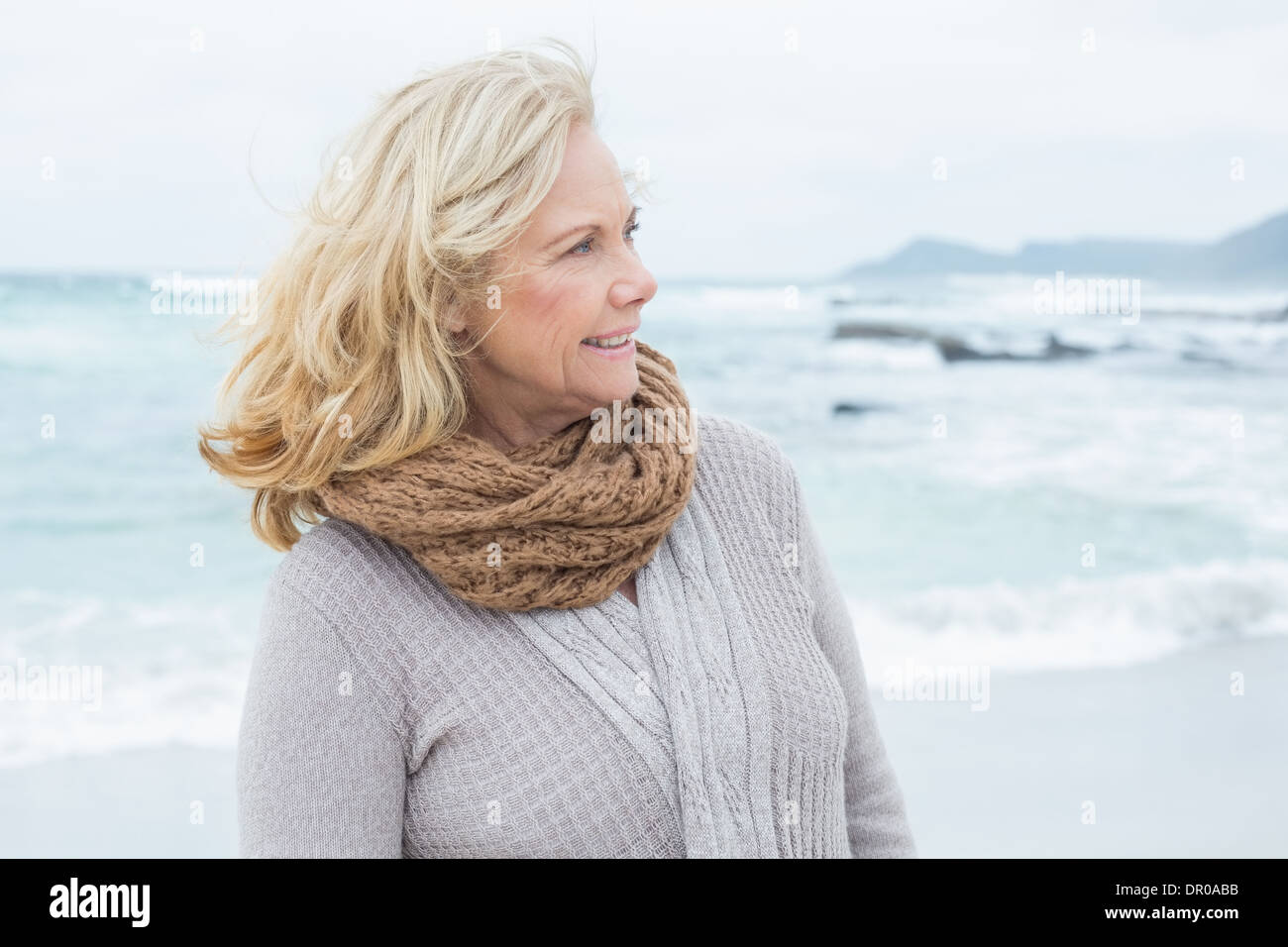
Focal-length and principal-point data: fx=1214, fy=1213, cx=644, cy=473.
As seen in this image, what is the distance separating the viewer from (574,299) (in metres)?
1.45

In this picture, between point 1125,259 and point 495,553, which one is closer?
point 495,553

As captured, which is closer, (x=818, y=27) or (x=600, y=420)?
(x=600, y=420)

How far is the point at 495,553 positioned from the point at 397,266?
36cm

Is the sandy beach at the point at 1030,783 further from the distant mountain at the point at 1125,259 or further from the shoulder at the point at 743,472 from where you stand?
the distant mountain at the point at 1125,259

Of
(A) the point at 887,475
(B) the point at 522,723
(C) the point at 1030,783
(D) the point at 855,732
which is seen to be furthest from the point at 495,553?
(A) the point at 887,475

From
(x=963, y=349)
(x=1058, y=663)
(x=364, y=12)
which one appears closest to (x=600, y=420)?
(x=1058, y=663)

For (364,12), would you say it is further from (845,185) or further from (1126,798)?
(1126,798)

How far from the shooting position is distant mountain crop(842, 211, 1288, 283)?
11.2m

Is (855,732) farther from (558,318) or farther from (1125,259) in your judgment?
(1125,259)

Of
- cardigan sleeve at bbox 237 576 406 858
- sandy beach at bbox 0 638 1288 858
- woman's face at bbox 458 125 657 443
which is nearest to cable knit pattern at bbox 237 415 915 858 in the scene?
cardigan sleeve at bbox 237 576 406 858

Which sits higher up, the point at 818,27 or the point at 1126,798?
the point at 818,27

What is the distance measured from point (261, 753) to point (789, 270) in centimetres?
1034

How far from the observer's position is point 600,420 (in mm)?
1576

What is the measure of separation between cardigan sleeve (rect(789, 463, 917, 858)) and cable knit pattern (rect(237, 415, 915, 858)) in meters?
0.10
